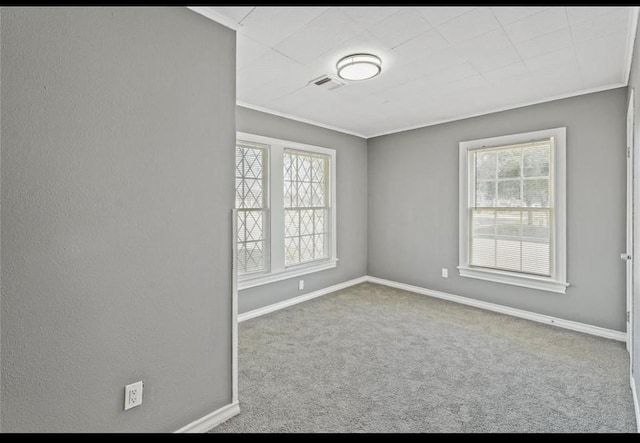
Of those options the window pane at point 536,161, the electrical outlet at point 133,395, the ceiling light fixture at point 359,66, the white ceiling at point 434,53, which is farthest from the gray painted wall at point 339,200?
the window pane at point 536,161

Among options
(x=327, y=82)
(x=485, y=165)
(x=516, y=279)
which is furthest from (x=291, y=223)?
(x=516, y=279)

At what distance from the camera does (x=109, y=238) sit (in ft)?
4.91

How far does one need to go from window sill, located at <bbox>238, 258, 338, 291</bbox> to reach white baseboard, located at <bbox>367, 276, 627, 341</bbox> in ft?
3.59

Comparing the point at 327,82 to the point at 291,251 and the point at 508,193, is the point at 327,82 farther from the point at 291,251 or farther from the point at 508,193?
the point at 508,193

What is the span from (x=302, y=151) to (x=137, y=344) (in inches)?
122

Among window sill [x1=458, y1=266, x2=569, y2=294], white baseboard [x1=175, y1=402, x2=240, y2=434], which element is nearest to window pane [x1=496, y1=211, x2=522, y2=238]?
window sill [x1=458, y1=266, x2=569, y2=294]

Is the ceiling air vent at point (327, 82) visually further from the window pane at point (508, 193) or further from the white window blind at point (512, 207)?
the window pane at point (508, 193)

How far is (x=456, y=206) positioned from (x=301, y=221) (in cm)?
205

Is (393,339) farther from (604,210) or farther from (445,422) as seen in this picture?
(604,210)

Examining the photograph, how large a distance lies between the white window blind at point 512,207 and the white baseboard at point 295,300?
1733mm

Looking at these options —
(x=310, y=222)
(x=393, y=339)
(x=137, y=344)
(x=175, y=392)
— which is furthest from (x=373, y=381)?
(x=310, y=222)

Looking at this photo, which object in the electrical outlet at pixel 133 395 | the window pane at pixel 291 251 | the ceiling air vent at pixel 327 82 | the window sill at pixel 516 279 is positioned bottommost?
the electrical outlet at pixel 133 395

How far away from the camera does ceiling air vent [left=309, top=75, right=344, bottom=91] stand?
2.82 metres

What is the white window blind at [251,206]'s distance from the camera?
360 cm
